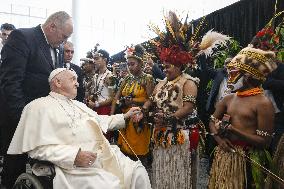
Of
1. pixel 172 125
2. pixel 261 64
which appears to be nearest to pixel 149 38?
pixel 172 125

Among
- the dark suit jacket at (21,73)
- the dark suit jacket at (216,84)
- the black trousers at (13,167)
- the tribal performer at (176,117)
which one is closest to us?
the dark suit jacket at (21,73)

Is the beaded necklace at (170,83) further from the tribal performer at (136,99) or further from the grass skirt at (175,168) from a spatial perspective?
the tribal performer at (136,99)

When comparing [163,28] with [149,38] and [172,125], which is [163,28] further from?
[172,125]

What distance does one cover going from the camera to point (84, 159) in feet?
8.41

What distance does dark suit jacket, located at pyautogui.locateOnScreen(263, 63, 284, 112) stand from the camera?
344cm

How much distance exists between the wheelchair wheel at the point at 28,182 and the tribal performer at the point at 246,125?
1299mm

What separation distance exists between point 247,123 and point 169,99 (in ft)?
3.30

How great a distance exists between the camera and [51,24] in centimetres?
316

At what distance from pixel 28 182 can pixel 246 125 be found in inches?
66.0

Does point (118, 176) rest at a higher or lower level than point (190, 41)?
lower

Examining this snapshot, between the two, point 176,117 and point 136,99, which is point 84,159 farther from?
point 136,99

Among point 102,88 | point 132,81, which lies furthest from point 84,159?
point 102,88

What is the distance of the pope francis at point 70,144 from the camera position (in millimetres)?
2549

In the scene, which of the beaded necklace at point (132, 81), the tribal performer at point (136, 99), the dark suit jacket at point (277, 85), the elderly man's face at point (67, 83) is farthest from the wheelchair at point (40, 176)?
the dark suit jacket at point (277, 85)
